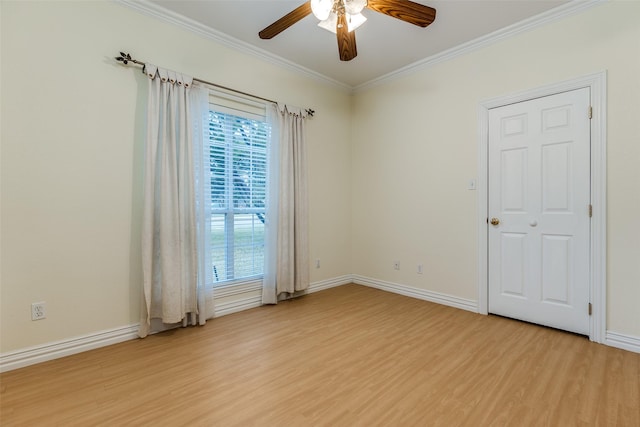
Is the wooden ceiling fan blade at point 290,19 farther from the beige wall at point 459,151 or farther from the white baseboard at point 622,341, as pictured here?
the white baseboard at point 622,341

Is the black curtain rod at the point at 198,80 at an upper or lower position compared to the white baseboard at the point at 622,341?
upper

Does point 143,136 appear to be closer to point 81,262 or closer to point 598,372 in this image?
point 81,262

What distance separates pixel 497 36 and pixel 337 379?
11.4 ft

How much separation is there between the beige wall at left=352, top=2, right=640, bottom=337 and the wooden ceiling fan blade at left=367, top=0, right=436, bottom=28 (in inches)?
57.7

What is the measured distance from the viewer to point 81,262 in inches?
92.8

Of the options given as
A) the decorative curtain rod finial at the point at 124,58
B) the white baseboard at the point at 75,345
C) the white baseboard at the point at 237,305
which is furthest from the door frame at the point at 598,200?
the decorative curtain rod finial at the point at 124,58

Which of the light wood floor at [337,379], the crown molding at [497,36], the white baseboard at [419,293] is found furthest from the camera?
the white baseboard at [419,293]

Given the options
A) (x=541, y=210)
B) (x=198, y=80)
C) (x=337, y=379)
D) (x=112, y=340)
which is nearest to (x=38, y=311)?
(x=112, y=340)

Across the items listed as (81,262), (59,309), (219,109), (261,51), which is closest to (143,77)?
(219,109)

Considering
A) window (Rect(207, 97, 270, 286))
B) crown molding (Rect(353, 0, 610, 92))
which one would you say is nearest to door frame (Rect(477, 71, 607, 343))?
crown molding (Rect(353, 0, 610, 92))

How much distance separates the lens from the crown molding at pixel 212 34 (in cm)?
259

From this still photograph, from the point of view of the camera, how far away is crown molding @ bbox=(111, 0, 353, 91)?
2.59 m

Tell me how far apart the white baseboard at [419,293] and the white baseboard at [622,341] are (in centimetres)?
103

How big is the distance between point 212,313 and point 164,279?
66 cm
